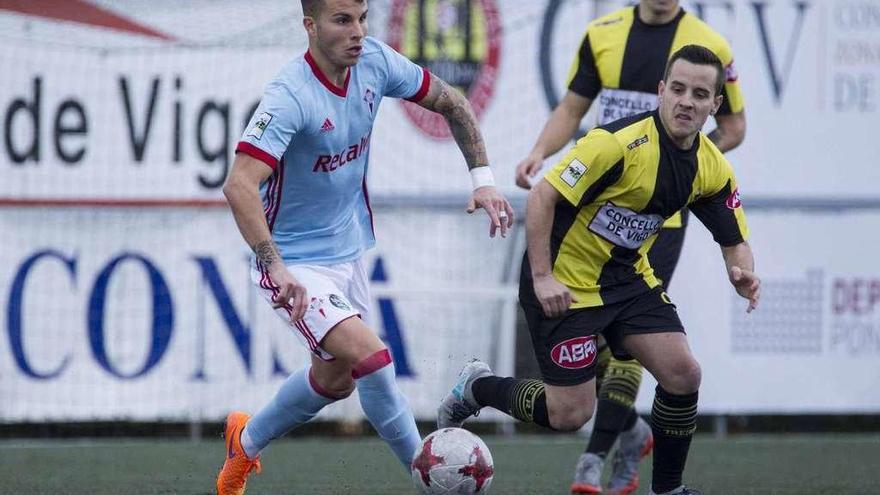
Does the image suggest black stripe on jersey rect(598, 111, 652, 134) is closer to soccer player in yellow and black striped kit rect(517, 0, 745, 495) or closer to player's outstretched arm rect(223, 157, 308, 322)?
soccer player in yellow and black striped kit rect(517, 0, 745, 495)

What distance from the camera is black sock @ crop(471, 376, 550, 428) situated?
6.00 m

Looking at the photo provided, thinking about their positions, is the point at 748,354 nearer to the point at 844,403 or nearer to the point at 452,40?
the point at 844,403

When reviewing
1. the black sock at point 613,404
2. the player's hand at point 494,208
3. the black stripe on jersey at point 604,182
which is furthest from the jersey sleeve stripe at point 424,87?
the black sock at point 613,404

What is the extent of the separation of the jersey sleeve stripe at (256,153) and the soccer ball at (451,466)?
1.14 m

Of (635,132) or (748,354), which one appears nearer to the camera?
(635,132)

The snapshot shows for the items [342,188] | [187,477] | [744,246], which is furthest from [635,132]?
[187,477]

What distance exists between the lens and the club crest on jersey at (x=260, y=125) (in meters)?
5.30

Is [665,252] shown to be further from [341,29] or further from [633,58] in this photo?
[341,29]

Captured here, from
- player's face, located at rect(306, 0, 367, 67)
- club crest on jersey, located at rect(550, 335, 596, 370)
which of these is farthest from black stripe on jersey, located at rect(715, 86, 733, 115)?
player's face, located at rect(306, 0, 367, 67)

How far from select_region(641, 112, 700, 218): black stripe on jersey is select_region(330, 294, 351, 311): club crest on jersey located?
117 centimetres

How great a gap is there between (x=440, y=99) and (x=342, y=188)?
1.84 ft

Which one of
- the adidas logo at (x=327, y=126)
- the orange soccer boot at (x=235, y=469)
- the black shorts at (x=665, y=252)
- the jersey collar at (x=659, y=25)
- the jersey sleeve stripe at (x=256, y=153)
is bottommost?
the orange soccer boot at (x=235, y=469)

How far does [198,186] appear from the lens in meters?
8.91

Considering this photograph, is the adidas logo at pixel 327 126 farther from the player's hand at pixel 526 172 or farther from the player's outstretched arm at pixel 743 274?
the player's outstretched arm at pixel 743 274
